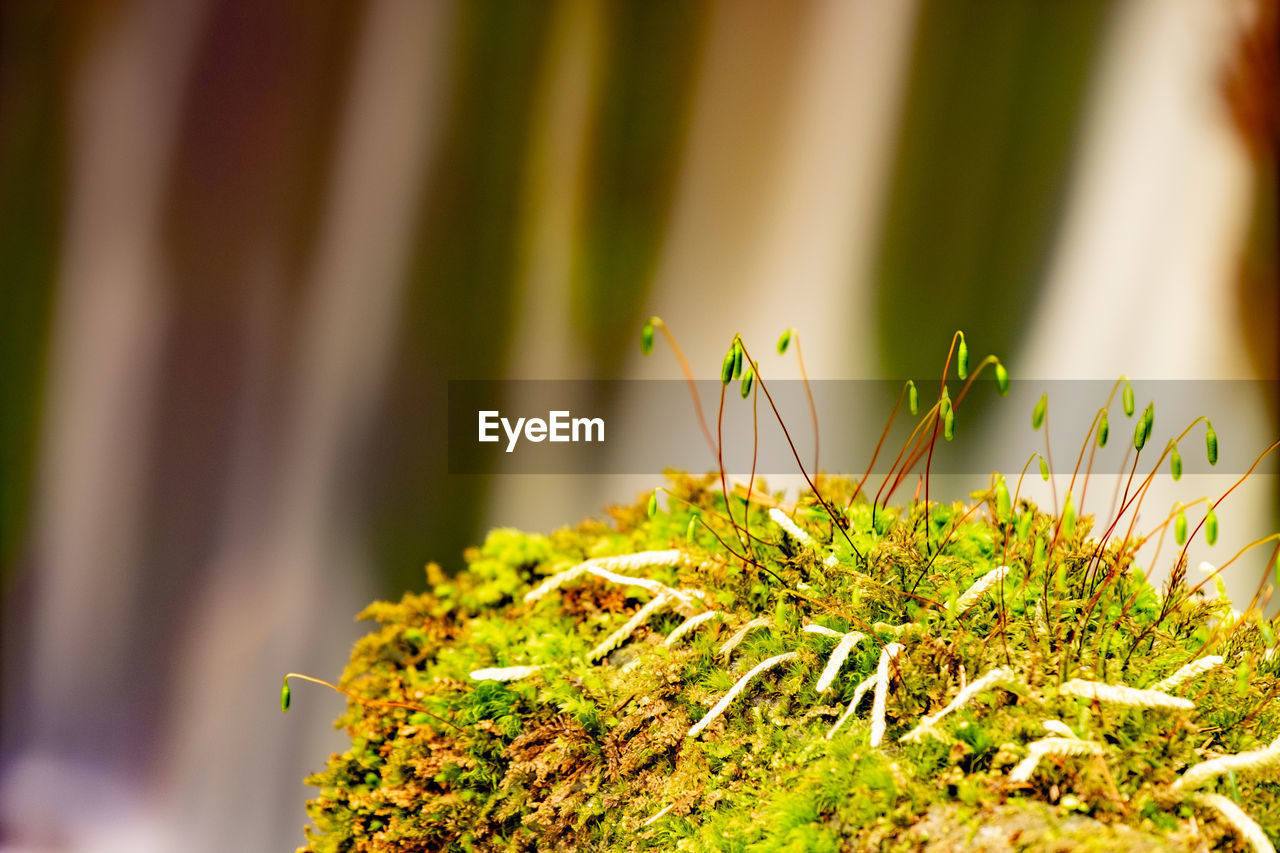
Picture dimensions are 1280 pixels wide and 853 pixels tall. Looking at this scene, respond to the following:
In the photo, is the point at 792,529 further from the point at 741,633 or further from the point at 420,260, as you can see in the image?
the point at 420,260

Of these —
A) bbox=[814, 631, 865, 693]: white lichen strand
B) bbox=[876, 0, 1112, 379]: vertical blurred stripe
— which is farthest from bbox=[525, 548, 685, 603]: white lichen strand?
bbox=[876, 0, 1112, 379]: vertical blurred stripe

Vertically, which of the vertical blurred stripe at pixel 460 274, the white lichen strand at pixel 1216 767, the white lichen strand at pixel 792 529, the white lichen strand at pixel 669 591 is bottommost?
the white lichen strand at pixel 1216 767

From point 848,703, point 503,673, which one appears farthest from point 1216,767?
point 503,673

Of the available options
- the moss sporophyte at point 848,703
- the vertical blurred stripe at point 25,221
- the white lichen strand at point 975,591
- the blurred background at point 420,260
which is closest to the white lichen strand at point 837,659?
the moss sporophyte at point 848,703

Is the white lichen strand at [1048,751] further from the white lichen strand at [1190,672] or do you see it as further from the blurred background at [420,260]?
the blurred background at [420,260]

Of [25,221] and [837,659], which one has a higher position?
[25,221]

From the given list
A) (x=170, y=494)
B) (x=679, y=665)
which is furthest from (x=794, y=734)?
(x=170, y=494)

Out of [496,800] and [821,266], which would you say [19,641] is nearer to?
[496,800]

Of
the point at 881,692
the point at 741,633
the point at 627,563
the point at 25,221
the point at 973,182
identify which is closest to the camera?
the point at 881,692
